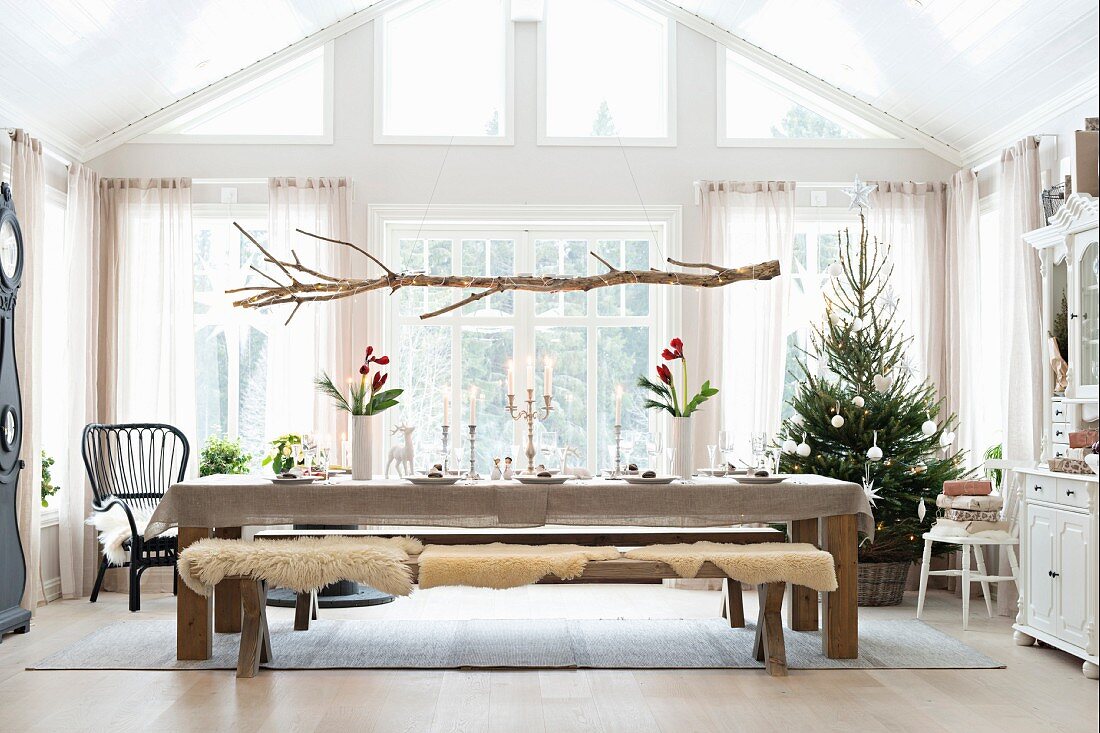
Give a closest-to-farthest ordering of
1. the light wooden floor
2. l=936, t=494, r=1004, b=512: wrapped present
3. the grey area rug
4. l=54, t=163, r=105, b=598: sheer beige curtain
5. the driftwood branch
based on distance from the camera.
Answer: the light wooden floor
the grey area rug
the driftwood branch
l=936, t=494, r=1004, b=512: wrapped present
l=54, t=163, r=105, b=598: sheer beige curtain

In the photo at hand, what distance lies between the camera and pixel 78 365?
21.1 feet

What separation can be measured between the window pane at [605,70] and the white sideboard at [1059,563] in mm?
3523

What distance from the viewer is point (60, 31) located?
5.34 metres

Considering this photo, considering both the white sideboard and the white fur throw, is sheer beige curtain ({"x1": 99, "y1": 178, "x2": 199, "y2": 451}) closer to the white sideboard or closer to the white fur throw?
the white fur throw

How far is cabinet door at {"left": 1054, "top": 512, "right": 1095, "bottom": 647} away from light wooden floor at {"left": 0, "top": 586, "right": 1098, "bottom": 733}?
0.17 m

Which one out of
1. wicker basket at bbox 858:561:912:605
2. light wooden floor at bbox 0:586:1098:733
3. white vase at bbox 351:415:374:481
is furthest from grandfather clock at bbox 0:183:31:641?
wicker basket at bbox 858:561:912:605

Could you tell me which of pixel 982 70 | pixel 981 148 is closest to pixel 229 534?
pixel 982 70

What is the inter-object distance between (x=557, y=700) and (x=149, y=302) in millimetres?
4180

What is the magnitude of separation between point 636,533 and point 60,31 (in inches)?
150

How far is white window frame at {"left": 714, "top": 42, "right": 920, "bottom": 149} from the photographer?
717 centimetres

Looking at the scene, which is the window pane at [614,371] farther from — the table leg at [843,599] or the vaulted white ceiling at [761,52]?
the table leg at [843,599]

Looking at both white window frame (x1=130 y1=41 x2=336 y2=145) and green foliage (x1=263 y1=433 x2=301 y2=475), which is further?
white window frame (x1=130 y1=41 x2=336 y2=145)

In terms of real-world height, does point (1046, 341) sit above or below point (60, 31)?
below

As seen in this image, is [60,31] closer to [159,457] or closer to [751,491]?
[159,457]
